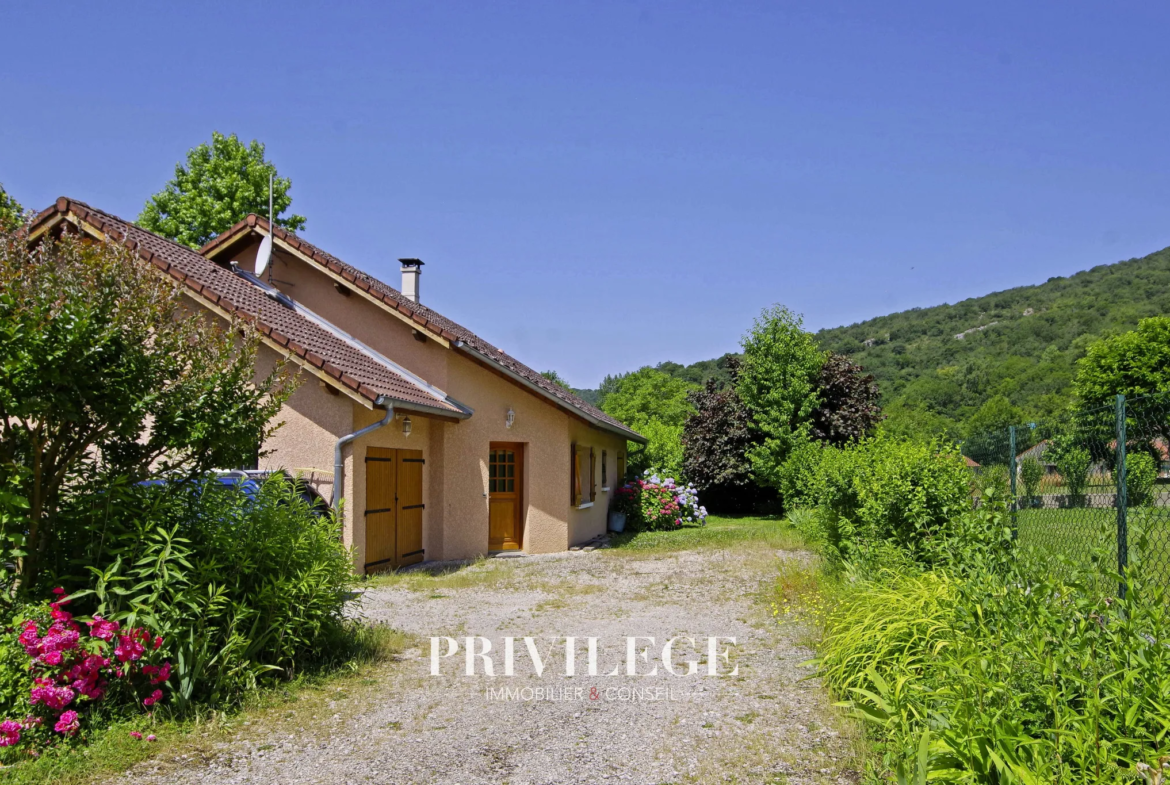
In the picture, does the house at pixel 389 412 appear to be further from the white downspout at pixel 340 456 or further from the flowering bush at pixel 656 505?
the flowering bush at pixel 656 505

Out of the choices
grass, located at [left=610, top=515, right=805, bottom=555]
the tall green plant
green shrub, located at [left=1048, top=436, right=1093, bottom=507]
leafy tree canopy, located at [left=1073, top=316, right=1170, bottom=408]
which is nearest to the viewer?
green shrub, located at [left=1048, top=436, right=1093, bottom=507]

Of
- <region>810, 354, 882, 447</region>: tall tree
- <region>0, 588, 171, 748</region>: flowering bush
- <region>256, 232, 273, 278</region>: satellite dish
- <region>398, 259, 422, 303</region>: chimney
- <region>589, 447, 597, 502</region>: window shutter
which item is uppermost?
<region>398, 259, 422, 303</region>: chimney

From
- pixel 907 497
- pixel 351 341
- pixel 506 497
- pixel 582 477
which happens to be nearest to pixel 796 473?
pixel 582 477

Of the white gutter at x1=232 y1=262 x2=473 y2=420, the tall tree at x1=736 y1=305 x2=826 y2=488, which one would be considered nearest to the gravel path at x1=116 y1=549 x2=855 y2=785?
the white gutter at x1=232 y1=262 x2=473 y2=420

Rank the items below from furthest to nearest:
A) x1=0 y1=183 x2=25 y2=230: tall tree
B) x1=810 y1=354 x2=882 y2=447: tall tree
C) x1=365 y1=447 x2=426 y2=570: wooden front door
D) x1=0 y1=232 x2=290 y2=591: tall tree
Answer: x1=810 y1=354 x2=882 y2=447: tall tree < x1=365 y1=447 x2=426 y2=570: wooden front door < x1=0 y1=183 x2=25 y2=230: tall tree < x1=0 y1=232 x2=290 y2=591: tall tree

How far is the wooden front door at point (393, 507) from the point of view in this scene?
1130 centimetres

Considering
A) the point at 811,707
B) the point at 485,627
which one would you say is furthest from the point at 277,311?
the point at 811,707

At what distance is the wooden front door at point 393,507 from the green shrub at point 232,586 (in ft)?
15.4

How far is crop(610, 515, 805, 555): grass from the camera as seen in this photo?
1506 cm

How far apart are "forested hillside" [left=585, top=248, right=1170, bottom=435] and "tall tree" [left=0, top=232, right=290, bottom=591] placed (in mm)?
30423

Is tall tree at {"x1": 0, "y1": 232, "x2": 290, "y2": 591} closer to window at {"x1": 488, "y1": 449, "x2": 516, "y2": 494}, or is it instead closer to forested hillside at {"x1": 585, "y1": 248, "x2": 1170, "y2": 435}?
window at {"x1": 488, "y1": 449, "x2": 516, "y2": 494}

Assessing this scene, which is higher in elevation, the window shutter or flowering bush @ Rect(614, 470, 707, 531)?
the window shutter

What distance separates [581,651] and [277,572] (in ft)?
8.56

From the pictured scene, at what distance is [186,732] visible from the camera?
4.79m
